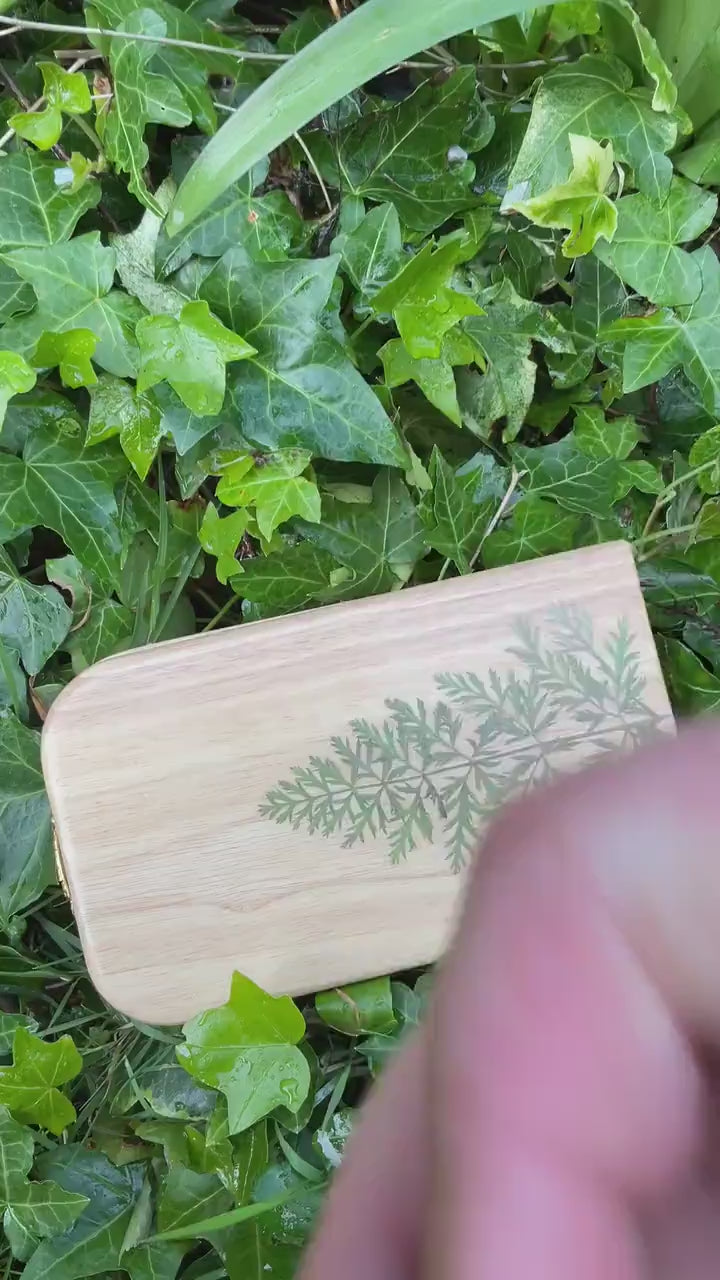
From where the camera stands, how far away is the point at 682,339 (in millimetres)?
685

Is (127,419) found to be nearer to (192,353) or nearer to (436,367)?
(192,353)

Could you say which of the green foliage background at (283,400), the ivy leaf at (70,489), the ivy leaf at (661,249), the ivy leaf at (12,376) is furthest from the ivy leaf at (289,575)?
the ivy leaf at (661,249)

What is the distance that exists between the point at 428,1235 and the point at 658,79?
689 mm

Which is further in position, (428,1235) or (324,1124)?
(324,1124)

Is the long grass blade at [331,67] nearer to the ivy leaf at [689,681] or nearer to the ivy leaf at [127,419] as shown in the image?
the ivy leaf at [127,419]

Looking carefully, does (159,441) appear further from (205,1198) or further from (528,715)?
(205,1198)

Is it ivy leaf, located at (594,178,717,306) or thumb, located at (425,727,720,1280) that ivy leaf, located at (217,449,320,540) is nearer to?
ivy leaf, located at (594,178,717,306)

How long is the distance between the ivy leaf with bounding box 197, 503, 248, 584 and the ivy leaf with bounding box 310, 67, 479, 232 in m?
0.28

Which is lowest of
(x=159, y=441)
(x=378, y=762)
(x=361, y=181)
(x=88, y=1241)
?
(x=88, y=1241)

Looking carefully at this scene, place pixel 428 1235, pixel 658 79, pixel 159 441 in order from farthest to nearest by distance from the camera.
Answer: pixel 159 441
pixel 658 79
pixel 428 1235

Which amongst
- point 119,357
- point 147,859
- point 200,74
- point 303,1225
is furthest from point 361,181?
point 303,1225

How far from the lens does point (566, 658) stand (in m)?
0.69

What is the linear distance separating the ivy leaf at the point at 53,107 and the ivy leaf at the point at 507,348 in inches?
13.5

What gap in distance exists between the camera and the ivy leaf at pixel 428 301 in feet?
2.18
